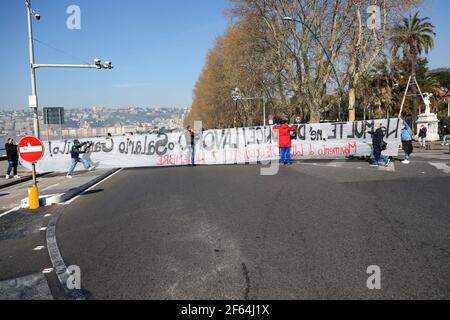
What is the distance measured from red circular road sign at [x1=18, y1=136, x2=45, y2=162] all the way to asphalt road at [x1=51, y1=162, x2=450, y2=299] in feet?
4.80

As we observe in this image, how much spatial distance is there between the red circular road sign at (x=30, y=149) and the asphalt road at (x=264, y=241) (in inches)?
57.6

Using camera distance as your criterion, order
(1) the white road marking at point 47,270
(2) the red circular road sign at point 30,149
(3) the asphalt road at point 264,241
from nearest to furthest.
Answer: (3) the asphalt road at point 264,241 → (1) the white road marking at point 47,270 → (2) the red circular road sign at point 30,149

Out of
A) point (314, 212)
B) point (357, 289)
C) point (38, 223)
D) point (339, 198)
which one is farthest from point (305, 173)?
point (357, 289)

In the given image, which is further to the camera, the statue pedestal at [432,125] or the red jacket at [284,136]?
the statue pedestal at [432,125]

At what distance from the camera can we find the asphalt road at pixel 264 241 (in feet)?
12.5

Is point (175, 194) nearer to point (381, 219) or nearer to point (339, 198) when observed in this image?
point (339, 198)

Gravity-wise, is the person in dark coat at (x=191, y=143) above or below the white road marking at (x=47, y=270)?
above

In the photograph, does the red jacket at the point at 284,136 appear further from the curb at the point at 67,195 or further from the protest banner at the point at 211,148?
the curb at the point at 67,195

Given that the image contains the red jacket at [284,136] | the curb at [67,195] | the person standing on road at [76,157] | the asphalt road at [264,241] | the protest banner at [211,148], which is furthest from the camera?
the protest banner at [211,148]

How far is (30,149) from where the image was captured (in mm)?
9250

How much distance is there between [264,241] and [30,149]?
A: 664 cm

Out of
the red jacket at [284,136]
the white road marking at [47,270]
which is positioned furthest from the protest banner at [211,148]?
the white road marking at [47,270]

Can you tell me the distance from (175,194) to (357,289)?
6227 millimetres
